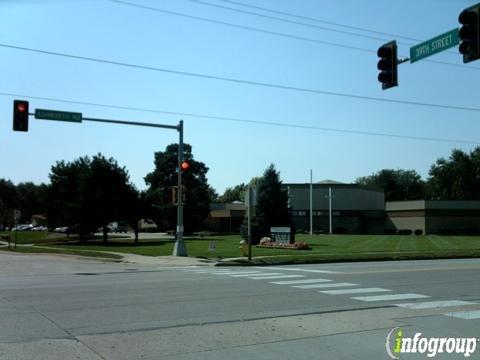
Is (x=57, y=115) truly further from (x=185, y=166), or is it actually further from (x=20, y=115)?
(x=185, y=166)

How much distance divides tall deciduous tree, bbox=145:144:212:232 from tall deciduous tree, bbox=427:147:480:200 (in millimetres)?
53723

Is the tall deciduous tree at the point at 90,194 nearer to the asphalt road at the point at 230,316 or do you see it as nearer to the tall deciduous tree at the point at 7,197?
the asphalt road at the point at 230,316

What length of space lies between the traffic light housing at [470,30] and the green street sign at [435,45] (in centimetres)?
128

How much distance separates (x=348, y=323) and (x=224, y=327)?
2.21m

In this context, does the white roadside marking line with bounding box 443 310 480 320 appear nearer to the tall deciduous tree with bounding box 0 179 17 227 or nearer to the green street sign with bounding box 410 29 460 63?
the green street sign with bounding box 410 29 460 63

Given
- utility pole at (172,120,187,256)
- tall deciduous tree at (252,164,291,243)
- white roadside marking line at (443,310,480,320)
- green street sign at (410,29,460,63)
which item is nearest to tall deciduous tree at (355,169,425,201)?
tall deciduous tree at (252,164,291,243)

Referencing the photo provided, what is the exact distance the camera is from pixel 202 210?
2899 inches

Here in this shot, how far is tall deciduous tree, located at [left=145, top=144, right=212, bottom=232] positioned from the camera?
6888 cm

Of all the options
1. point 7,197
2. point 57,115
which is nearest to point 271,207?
point 57,115

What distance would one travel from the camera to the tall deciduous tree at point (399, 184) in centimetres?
14662

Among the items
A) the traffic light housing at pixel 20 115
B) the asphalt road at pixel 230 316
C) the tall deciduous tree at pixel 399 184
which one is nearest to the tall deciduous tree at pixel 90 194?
the traffic light housing at pixel 20 115

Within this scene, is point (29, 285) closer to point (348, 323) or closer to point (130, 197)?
point (348, 323)

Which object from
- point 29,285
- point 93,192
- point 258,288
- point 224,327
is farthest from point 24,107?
point 93,192

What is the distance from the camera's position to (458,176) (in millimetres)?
115938
